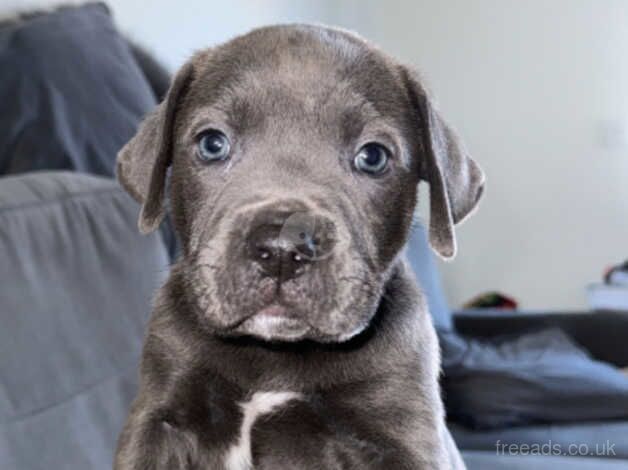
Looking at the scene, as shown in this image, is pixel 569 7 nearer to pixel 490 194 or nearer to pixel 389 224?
pixel 490 194

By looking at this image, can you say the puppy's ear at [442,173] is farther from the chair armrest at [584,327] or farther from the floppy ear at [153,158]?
the chair armrest at [584,327]

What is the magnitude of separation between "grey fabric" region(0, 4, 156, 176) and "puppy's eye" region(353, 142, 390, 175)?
1.23 meters

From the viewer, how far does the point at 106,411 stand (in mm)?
2180

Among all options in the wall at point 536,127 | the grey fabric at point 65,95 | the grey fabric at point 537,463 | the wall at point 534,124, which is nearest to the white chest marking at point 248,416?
the grey fabric at point 65,95

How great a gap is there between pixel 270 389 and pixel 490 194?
17.8ft

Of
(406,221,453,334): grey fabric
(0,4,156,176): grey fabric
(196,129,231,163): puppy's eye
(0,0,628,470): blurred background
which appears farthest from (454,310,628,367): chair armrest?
(196,129,231,163): puppy's eye

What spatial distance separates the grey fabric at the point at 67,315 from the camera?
1.98 meters

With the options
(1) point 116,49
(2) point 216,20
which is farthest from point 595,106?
(1) point 116,49

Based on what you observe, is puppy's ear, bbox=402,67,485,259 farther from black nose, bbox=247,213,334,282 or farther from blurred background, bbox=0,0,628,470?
blurred background, bbox=0,0,628,470

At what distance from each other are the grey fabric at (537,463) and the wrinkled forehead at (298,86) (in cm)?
175

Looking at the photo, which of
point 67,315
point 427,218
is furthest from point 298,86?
point 427,218

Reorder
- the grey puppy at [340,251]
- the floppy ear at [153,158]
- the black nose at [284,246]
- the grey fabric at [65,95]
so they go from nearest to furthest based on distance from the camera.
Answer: the black nose at [284,246] < the grey puppy at [340,251] < the floppy ear at [153,158] < the grey fabric at [65,95]

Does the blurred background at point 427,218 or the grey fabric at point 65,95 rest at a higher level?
the grey fabric at point 65,95

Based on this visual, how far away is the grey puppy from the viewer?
1646mm
